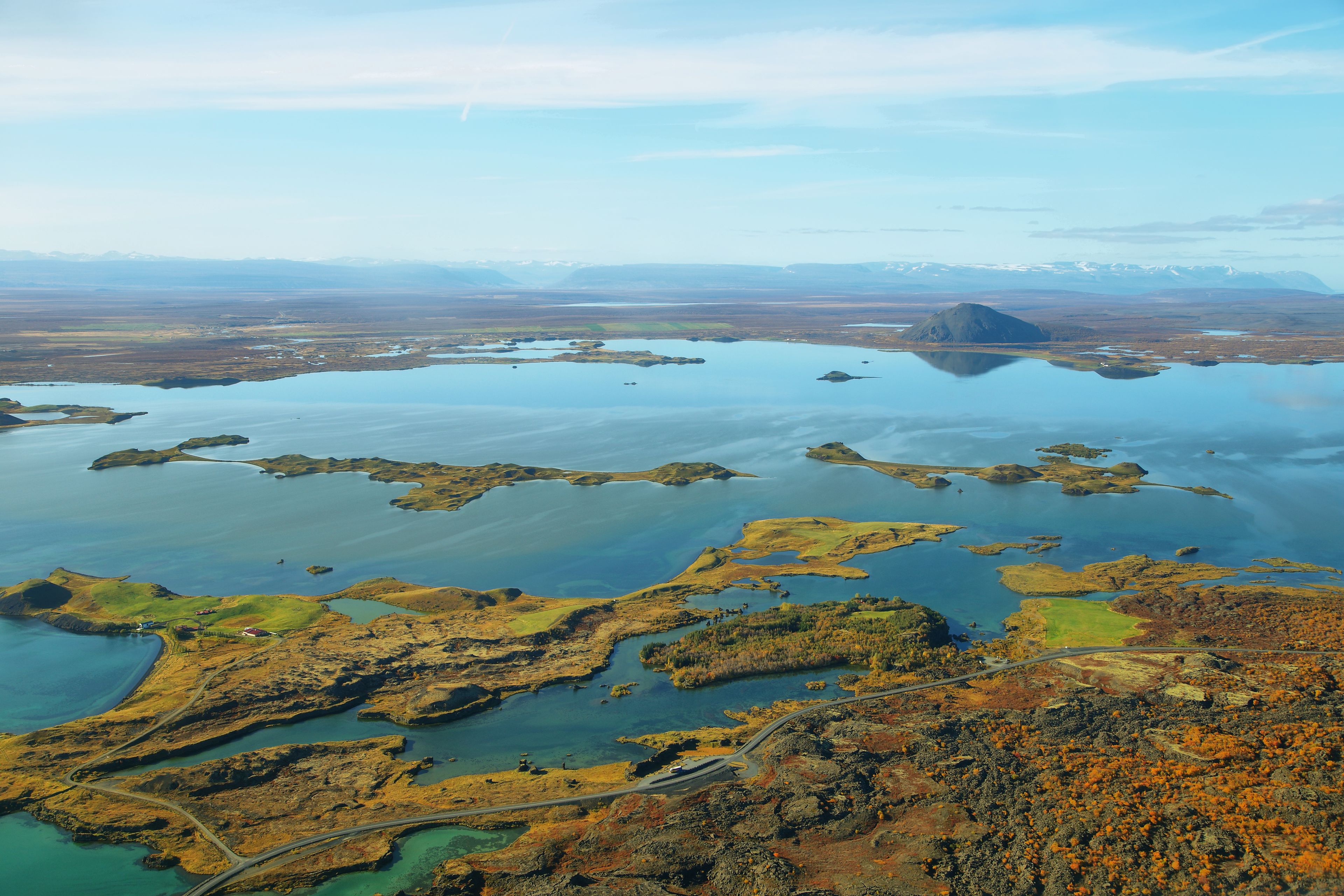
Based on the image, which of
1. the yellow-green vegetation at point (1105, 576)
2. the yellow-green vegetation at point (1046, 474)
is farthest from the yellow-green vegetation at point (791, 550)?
the yellow-green vegetation at point (1046, 474)

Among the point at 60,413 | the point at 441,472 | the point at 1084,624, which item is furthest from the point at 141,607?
the point at 60,413

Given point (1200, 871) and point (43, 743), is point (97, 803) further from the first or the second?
point (1200, 871)

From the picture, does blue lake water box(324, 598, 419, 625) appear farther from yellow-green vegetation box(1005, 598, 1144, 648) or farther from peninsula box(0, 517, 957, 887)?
yellow-green vegetation box(1005, 598, 1144, 648)

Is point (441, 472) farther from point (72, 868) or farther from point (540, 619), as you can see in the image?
point (72, 868)

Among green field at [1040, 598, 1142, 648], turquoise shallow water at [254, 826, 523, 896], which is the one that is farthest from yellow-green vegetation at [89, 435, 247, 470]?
green field at [1040, 598, 1142, 648]

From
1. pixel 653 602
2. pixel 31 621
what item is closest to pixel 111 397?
pixel 31 621

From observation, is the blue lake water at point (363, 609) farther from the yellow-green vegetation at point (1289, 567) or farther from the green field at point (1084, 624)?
the yellow-green vegetation at point (1289, 567)
